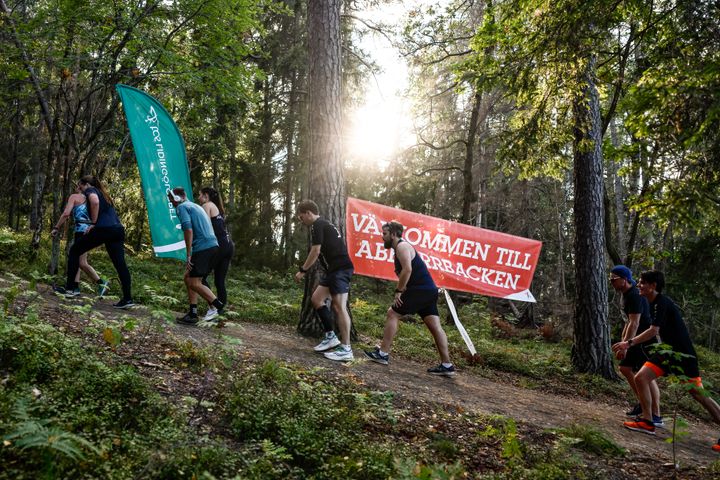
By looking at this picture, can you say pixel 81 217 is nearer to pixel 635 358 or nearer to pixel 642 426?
pixel 635 358

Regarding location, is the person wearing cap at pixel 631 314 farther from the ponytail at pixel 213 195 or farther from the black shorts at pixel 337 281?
the ponytail at pixel 213 195

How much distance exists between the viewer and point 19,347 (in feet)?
11.8

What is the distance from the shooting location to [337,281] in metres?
6.55

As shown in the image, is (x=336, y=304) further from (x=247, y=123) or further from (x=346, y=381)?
(x=247, y=123)

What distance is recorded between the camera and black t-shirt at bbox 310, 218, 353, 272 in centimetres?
664

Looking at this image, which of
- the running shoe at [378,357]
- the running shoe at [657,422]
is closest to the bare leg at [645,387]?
the running shoe at [657,422]

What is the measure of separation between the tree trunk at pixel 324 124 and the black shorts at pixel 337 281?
1026mm

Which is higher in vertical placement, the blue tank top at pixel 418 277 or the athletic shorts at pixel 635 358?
the blue tank top at pixel 418 277

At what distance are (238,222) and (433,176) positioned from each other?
7.92m

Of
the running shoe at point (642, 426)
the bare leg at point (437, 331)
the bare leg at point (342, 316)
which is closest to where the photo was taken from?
the running shoe at point (642, 426)

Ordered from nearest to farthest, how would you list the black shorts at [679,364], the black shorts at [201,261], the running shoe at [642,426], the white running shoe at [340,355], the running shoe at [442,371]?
the black shorts at [679,364], the running shoe at [642,426], the white running shoe at [340,355], the black shorts at [201,261], the running shoe at [442,371]

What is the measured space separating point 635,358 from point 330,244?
437cm

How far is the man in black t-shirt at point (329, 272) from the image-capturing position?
257 inches

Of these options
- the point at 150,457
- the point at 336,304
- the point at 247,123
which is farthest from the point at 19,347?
the point at 247,123
